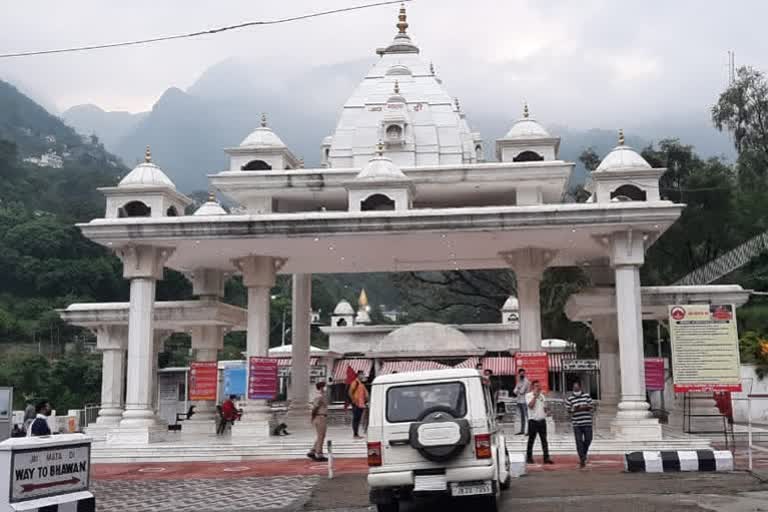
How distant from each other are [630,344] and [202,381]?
10.8 meters

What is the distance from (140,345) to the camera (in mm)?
19062

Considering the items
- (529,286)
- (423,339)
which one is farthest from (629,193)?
(423,339)

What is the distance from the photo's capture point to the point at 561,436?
733 inches

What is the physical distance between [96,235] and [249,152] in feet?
18.0

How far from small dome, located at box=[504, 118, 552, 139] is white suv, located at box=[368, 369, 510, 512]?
13.8 meters

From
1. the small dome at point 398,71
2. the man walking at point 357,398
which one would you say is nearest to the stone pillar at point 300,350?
the man walking at point 357,398

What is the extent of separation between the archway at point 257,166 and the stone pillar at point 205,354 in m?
4.60

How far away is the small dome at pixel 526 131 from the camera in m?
22.5

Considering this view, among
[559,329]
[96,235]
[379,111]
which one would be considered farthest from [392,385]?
[559,329]

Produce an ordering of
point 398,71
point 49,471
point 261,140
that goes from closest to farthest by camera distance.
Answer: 1. point 49,471
2. point 261,140
3. point 398,71

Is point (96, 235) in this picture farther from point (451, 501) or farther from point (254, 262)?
point (451, 501)

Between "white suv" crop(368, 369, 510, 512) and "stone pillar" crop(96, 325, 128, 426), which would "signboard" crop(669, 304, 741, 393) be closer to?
"white suv" crop(368, 369, 510, 512)

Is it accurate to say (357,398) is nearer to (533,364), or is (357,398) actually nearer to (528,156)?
(533,364)

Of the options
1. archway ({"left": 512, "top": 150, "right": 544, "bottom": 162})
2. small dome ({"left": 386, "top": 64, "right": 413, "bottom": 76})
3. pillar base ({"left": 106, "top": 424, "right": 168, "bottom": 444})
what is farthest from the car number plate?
small dome ({"left": 386, "top": 64, "right": 413, "bottom": 76})
